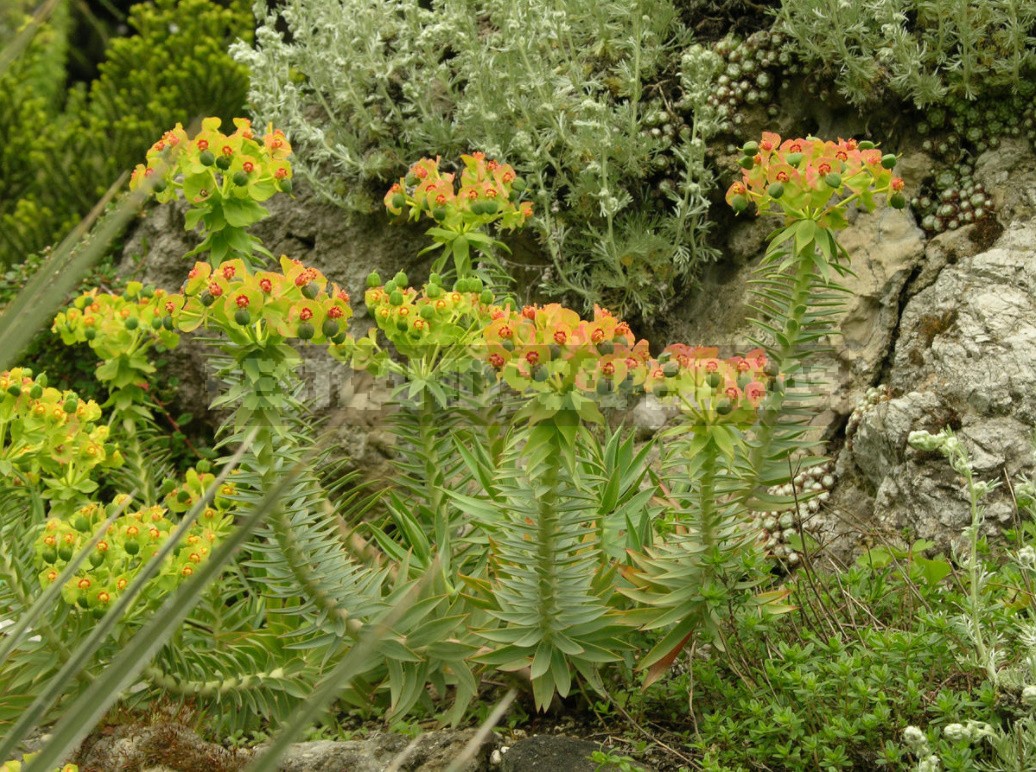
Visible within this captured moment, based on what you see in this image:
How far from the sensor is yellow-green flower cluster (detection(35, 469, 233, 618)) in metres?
2.93

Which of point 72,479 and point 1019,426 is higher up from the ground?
point 72,479

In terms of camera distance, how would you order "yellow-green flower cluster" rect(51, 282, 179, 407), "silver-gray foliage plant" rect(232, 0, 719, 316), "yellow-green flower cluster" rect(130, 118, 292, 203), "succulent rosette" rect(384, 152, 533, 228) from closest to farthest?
"yellow-green flower cluster" rect(130, 118, 292, 203), "succulent rosette" rect(384, 152, 533, 228), "yellow-green flower cluster" rect(51, 282, 179, 407), "silver-gray foliage plant" rect(232, 0, 719, 316)

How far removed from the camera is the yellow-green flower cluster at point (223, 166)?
304 cm

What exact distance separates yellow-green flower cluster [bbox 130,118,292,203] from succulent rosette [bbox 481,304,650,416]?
95 centimetres

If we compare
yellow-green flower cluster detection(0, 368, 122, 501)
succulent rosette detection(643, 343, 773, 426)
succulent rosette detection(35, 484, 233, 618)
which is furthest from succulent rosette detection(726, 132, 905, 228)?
yellow-green flower cluster detection(0, 368, 122, 501)

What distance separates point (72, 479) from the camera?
3.43 m

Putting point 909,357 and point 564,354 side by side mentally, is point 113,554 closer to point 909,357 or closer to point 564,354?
point 564,354

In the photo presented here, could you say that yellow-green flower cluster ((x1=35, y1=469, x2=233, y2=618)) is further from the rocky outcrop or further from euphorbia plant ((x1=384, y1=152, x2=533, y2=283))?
euphorbia plant ((x1=384, y1=152, x2=533, y2=283))

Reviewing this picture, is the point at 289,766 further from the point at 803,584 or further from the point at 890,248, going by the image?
the point at 890,248

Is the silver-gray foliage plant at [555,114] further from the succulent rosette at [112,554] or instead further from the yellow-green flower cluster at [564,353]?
the succulent rosette at [112,554]

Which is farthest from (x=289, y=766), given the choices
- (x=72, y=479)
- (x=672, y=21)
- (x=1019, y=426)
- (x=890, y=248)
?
(x=672, y=21)

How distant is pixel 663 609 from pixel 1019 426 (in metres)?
1.35

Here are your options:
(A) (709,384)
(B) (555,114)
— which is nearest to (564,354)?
(A) (709,384)

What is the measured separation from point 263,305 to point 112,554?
0.84 meters
